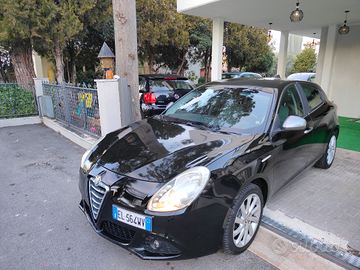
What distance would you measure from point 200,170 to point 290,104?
1.81 m

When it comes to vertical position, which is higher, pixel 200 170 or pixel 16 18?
pixel 16 18

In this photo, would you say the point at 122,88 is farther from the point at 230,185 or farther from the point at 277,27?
the point at 277,27

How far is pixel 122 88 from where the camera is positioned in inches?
194

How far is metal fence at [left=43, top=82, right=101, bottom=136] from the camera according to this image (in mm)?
5609

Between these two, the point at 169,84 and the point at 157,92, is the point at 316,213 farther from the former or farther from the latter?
the point at 169,84

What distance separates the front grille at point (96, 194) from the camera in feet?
7.15

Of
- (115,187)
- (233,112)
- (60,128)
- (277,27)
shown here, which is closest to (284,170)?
(233,112)

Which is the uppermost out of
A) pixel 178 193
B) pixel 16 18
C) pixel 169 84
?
pixel 16 18

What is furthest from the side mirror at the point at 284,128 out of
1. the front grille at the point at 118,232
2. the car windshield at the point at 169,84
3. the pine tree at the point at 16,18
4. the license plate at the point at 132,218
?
the pine tree at the point at 16,18

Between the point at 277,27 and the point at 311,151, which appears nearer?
the point at 311,151

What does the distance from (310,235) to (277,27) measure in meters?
9.30

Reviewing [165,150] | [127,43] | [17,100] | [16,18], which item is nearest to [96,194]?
[165,150]

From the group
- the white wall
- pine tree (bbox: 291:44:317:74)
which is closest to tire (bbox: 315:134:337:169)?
the white wall

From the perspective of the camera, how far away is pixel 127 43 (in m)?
5.02
